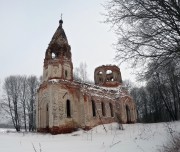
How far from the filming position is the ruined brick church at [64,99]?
21328 mm

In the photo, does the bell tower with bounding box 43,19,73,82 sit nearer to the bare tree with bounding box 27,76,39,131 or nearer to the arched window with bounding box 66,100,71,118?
the arched window with bounding box 66,100,71,118

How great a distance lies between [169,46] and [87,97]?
596 inches

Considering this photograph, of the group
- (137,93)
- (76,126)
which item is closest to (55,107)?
(76,126)

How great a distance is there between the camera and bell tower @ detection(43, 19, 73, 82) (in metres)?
23.2

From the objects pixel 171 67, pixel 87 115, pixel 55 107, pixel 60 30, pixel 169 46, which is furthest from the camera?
pixel 60 30

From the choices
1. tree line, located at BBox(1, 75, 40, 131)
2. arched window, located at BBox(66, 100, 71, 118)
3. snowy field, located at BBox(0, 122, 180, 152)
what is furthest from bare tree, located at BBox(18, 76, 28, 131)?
snowy field, located at BBox(0, 122, 180, 152)

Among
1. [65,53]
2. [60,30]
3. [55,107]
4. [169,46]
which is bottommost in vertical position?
[55,107]

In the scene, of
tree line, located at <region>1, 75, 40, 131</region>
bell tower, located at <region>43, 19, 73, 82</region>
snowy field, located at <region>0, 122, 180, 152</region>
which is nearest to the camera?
snowy field, located at <region>0, 122, 180, 152</region>

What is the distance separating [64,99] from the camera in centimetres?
2233

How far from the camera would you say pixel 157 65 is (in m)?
9.77

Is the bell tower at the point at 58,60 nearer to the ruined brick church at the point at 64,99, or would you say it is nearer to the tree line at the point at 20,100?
the ruined brick church at the point at 64,99

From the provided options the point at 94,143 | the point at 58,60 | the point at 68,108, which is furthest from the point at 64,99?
the point at 94,143

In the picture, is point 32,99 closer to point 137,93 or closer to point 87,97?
point 87,97

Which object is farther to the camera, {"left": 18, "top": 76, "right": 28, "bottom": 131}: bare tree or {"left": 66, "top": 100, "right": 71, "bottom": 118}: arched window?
{"left": 18, "top": 76, "right": 28, "bottom": 131}: bare tree
